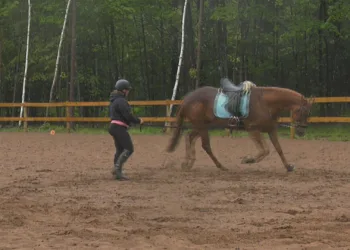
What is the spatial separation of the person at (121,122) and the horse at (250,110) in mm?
1594

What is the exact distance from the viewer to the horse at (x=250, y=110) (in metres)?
10.2

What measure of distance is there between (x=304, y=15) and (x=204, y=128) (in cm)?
1718

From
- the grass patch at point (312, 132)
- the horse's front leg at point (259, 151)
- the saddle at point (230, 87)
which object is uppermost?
the saddle at point (230, 87)

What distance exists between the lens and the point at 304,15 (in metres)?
26.2

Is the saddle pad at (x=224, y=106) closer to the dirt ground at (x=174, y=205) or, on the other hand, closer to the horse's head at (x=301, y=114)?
the horse's head at (x=301, y=114)

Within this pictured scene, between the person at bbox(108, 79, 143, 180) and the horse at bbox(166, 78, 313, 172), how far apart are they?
5.23ft

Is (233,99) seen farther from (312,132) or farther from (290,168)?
(312,132)

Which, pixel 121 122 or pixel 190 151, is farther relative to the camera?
pixel 190 151

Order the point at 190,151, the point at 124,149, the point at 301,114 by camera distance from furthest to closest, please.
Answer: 1. the point at 190,151
2. the point at 301,114
3. the point at 124,149

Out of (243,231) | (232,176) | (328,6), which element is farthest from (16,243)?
(328,6)

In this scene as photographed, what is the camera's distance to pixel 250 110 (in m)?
10.3

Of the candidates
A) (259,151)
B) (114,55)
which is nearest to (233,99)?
(259,151)

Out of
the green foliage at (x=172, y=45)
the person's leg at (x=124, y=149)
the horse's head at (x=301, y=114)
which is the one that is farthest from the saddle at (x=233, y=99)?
the green foliage at (x=172, y=45)

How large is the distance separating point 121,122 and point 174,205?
2.89m
